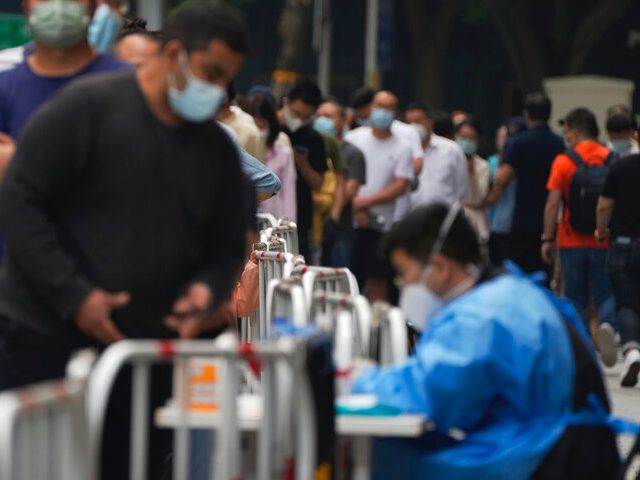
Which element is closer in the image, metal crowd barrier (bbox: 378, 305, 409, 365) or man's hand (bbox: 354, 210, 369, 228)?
metal crowd barrier (bbox: 378, 305, 409, 365)

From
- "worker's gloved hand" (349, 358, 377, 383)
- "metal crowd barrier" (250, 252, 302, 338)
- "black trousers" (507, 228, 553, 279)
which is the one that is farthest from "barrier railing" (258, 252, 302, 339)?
"black trousers" (507, 228, 553, 279)

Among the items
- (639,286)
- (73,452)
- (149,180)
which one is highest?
(149,180)

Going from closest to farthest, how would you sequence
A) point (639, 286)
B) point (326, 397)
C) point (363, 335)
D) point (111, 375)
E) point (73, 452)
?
point (73, 452)
point (111, 375)
point (326, 397)
point (363, 335)
point (639, 286)

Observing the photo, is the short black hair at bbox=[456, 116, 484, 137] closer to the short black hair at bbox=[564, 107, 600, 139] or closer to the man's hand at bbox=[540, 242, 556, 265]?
the man's hand at bbox=[540, 242, 556, 265]

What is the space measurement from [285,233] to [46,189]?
5.04 metres

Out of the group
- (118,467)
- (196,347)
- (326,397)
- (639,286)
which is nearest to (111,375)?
(196,347)

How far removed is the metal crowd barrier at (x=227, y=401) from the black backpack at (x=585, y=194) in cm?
910

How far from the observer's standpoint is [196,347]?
4.27 m

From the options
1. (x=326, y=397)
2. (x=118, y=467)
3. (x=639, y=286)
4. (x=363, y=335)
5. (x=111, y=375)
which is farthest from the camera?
(x=639, y=286)

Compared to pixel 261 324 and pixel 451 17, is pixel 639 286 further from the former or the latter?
pixel 451 17

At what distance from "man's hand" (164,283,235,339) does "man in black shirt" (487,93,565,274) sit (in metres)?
10.3

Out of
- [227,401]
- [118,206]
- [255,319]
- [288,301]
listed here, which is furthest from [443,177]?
[227,401]

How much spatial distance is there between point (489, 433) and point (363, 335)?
23.3 inches

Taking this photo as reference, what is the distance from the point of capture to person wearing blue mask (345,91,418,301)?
1478 centimetres
